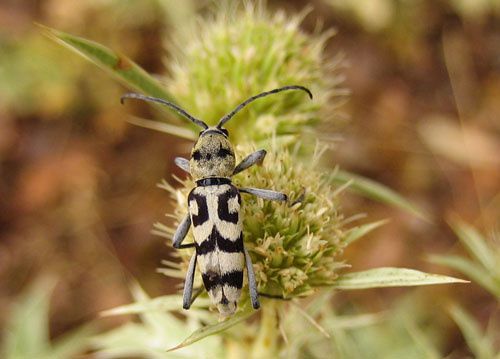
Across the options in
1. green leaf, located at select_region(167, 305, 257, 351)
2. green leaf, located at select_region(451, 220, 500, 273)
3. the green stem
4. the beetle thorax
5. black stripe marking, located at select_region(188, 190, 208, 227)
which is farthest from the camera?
green leaf, located at select_region(451, 220, 500, 273)

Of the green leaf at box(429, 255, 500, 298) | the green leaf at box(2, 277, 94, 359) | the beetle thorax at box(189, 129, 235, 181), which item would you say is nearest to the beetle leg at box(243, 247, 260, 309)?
the beetle thorax at box(189, 129, 235, 181)

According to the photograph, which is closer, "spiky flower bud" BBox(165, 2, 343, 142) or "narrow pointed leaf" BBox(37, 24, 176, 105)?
"narrow pointed leaf" BBox(37, 24, 176, 105)

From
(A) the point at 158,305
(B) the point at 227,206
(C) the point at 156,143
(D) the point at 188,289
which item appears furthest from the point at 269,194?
(C) the point at 156,143

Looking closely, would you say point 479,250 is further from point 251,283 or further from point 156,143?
point 156,143

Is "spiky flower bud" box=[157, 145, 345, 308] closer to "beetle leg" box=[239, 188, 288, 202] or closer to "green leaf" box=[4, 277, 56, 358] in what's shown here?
"beetle leg" box=[239, 188, 288, 202]

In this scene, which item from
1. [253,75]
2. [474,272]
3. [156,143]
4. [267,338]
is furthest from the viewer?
[156,143]

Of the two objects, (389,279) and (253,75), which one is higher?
(253,75)

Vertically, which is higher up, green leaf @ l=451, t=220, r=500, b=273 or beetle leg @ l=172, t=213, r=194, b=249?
beetle leg @ l=172, t=213, r=194, b=249
